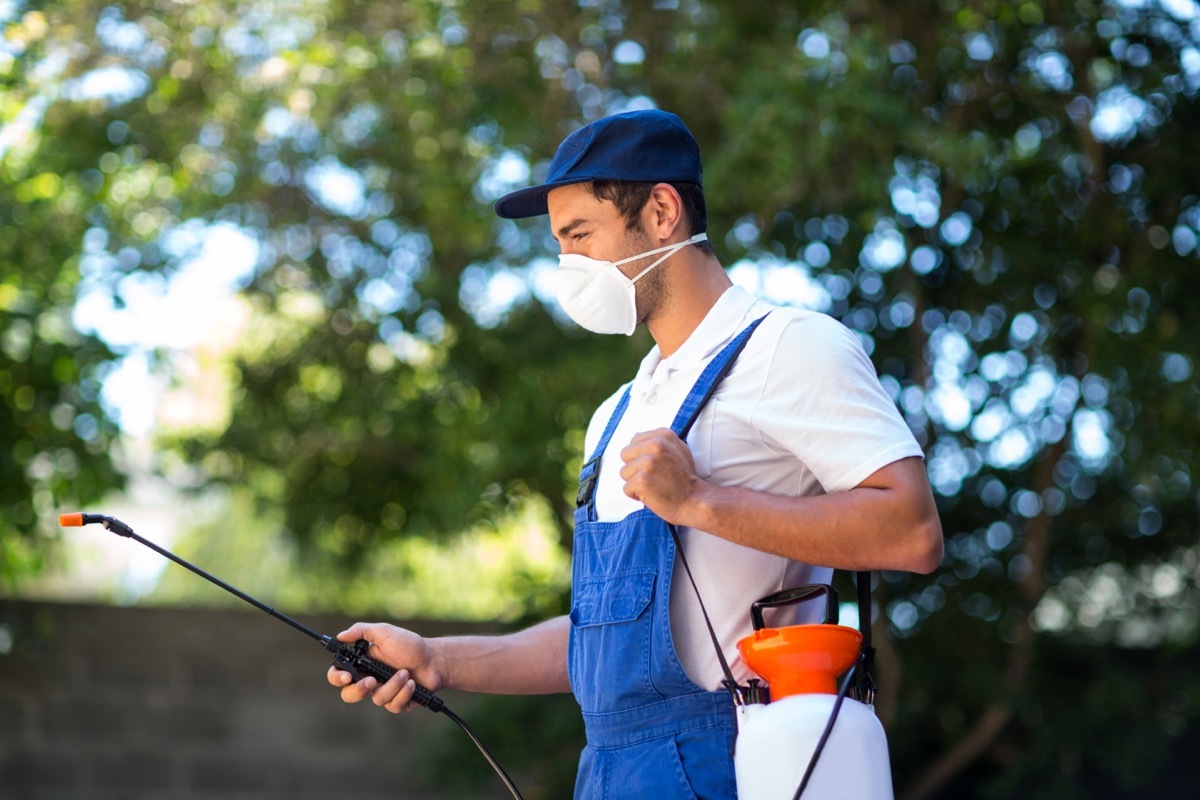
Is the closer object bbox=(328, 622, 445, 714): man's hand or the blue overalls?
the blue overalls

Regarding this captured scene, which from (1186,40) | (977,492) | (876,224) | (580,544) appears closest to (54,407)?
(876,224)

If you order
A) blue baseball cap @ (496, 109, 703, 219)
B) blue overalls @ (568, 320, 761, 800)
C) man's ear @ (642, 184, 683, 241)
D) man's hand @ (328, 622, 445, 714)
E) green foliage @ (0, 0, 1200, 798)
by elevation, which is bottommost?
green foliage @ (0, 0, 1200, 798)

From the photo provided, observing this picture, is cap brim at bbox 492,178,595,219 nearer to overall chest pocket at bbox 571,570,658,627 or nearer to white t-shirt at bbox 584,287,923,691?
white t-shirt at bbox 584,287,923,691

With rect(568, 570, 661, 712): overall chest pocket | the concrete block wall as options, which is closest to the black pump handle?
rect(568, 570, 661, 712): overall chest pocket

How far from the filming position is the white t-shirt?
187 cm

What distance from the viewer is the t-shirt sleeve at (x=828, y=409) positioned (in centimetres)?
185

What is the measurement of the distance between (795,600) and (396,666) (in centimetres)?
74

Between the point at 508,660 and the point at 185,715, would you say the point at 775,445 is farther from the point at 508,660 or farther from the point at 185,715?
the point at 185,715

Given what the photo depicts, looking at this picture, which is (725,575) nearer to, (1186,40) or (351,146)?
(1186,40)

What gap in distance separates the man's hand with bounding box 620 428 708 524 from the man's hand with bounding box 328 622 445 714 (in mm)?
614

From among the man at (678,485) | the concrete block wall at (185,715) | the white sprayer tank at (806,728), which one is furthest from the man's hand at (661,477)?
the concrete block wall at (185,715)

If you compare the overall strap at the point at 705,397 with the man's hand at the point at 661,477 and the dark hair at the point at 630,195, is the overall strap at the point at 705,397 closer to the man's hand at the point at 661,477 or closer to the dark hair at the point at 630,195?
the man's hand at the point at 661,477

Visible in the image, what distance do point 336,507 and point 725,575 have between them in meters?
5.68

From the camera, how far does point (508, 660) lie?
235cm
